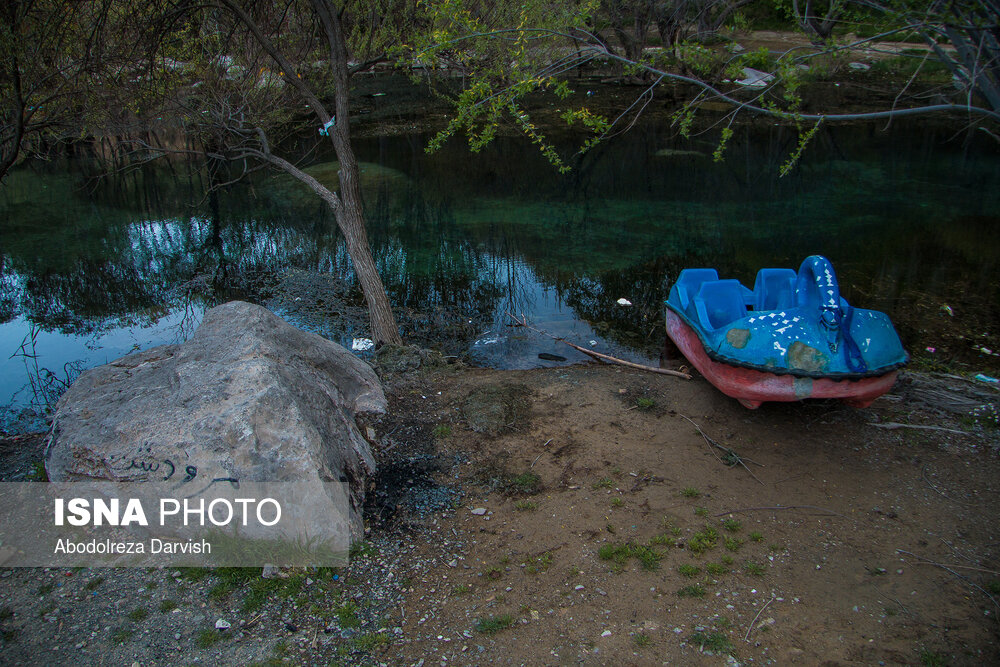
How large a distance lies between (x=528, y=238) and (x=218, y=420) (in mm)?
9649

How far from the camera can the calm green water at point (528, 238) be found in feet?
33.8

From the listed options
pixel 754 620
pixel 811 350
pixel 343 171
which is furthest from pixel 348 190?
pixel 754 620

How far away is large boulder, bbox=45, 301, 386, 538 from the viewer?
491 centimetres

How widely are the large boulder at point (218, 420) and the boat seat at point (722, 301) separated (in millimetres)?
4509

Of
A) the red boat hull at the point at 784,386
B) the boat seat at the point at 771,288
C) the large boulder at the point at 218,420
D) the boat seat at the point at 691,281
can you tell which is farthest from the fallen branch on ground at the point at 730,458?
the large boulder at the point at 218,420

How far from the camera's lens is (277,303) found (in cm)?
1127

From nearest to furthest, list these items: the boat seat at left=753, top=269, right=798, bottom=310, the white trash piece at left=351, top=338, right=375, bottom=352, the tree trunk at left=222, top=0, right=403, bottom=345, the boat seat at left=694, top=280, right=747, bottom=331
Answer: the boat seat at left=753, top=269, right=798, bottom=310 → the boat seat at left=694, top=280, right=747, bottom=331 → the tree trunk at left=222, top=0, right=403, bottom=345 → the white trash piece at left=351, top=338, right=375, bottom=352

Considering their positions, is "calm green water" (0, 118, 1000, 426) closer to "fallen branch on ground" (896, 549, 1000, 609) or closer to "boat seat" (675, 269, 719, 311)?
"boat seat" (675, 269, 719, 311)

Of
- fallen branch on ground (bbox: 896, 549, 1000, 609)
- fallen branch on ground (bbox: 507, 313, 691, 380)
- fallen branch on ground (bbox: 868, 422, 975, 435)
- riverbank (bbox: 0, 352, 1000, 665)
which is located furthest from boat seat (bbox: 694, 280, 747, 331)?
fallen branch on ground (bbox: 896, 549, 1000, 609)

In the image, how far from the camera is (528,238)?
1388cm

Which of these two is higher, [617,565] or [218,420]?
[218,420]

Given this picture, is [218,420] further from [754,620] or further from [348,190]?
[348,190]

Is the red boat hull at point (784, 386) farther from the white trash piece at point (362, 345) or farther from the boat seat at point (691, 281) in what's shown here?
the white trash piece at point (362, 345)

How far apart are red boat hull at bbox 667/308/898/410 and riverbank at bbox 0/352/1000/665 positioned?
0.38m
